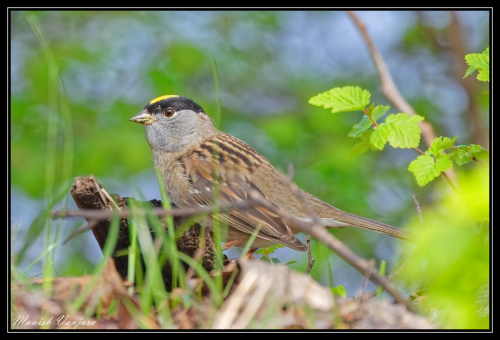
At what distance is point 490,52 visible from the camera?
13.7 feet

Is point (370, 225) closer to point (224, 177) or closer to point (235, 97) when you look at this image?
point (224, 177)

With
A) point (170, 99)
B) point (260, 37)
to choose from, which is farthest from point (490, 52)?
point (260, 37)

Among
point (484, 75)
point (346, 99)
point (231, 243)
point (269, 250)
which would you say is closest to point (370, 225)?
point (269, 250)

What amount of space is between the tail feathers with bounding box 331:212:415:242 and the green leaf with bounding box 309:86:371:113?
1.45 m

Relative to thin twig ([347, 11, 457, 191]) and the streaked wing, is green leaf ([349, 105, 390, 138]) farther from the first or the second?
thin twig ([347, 11, 457, 191])

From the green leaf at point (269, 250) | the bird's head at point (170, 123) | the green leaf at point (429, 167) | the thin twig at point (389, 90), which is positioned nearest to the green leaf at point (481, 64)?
the green leaf at point (429, 167)

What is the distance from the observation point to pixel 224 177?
5.58 m

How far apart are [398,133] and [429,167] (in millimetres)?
325

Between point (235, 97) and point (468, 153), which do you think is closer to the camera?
point (468, 153)

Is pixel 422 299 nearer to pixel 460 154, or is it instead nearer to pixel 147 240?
pixel 460 154

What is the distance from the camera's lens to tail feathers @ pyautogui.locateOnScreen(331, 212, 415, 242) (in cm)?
519

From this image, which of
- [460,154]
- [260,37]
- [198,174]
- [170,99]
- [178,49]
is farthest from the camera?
[260,37]

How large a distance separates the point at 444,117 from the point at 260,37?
10.8 feet

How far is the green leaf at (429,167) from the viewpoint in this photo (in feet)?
13.3
